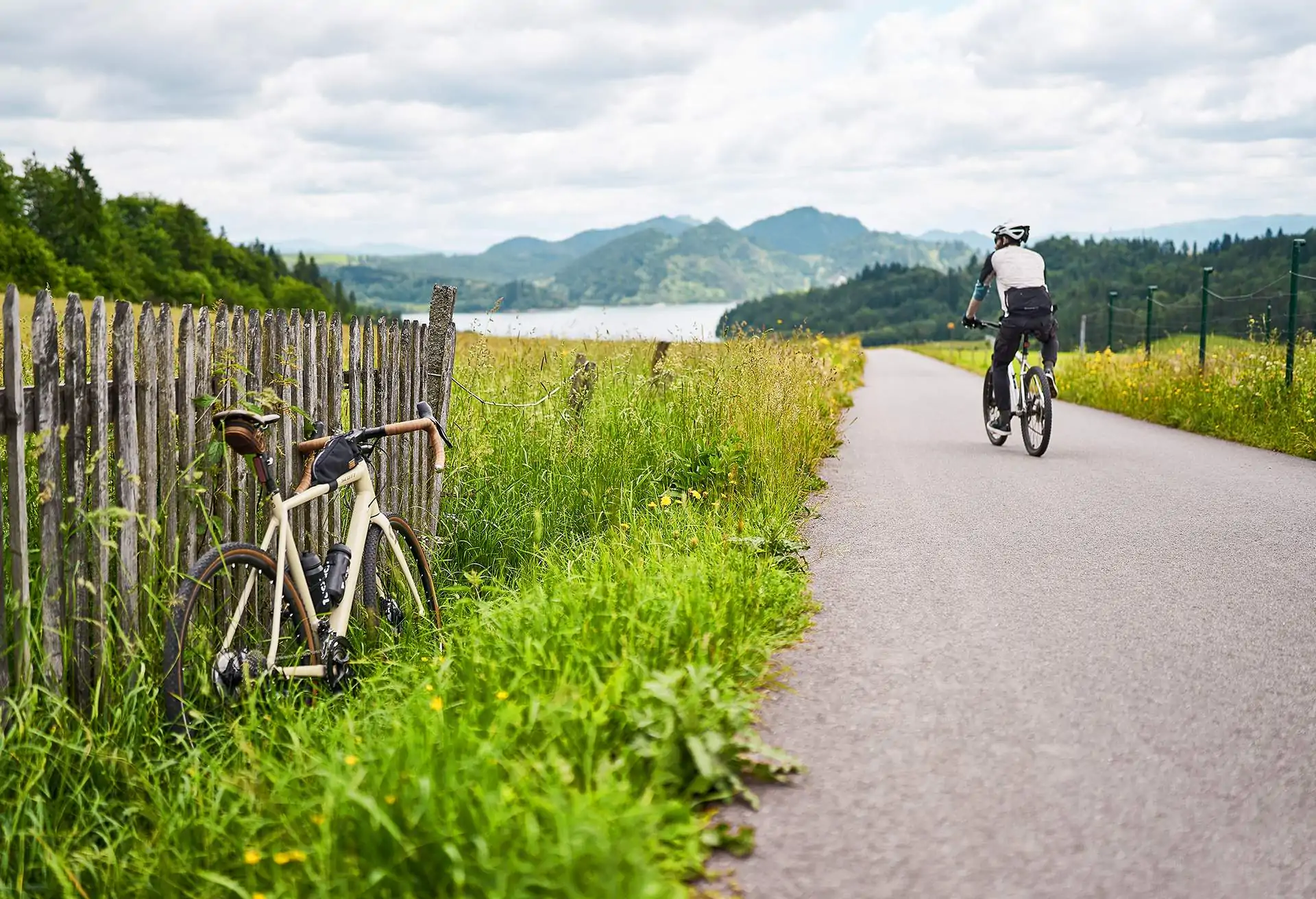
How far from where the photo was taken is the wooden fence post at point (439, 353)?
7770 mm

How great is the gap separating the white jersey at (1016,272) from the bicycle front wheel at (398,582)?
25.9 ft

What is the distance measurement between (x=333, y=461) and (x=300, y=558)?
472mm

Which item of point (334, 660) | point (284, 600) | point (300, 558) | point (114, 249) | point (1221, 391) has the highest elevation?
point (114, 249)

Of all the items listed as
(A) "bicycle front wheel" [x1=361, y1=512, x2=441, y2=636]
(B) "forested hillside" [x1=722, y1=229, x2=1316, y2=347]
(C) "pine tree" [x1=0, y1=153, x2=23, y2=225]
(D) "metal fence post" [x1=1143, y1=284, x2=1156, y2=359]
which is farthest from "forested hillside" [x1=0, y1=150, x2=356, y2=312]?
(A) "bicycle front wheel" [x1=361, y1=512, x2=441, y2=636]

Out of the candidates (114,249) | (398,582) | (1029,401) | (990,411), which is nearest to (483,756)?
(398,582)

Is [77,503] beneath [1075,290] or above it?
beneath

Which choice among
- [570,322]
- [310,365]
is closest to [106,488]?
[310,365]

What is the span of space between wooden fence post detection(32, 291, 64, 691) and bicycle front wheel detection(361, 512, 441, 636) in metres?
1.52

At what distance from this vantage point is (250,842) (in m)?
3.23

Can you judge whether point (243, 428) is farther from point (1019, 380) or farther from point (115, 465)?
point (1019, 380)

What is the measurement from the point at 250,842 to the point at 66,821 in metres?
1.15

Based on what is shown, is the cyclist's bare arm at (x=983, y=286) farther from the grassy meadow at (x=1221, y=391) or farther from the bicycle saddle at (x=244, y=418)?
the bicycle saddle at (x=244, y=418)

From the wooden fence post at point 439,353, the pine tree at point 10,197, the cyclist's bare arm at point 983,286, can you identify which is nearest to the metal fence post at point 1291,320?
the cyclist's bare arm at point 983,286

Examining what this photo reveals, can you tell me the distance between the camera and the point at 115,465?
14.4ft
